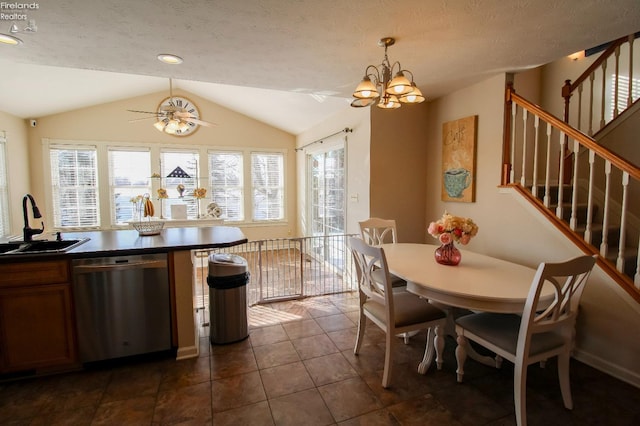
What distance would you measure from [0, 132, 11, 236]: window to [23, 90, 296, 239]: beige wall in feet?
2.45

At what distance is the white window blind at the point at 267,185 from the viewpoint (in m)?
6.71

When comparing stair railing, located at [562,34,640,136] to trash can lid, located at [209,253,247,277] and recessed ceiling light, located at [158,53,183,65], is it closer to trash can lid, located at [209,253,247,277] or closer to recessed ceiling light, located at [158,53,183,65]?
trash can lid, located at [209,253,247,277]

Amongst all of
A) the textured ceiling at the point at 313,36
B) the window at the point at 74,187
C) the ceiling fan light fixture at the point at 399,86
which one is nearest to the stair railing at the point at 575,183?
the textured ceiling at the point at 313,36

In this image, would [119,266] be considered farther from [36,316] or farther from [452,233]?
[452,233]

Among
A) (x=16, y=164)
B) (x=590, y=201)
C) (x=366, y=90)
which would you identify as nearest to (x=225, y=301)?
(x=366, y=90)

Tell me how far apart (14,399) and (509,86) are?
464 centimetres

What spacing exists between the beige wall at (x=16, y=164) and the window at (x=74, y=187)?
1.20 ft

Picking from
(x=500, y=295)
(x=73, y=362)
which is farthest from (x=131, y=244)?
(x=500, y=295)

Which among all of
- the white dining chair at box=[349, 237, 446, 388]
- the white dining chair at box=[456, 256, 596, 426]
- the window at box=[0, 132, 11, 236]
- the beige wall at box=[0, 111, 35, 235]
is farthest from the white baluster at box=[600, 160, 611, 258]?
the beige wall at box=[0, 111, 35, 235]

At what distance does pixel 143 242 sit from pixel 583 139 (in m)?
3.54

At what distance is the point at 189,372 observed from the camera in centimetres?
226

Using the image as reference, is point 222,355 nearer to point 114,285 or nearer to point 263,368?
point 263,368

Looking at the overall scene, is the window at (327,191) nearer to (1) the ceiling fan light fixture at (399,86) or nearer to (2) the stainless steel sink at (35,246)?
(1) the ceiling fan light fixture at (399,86)

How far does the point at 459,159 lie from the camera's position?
137 inches
